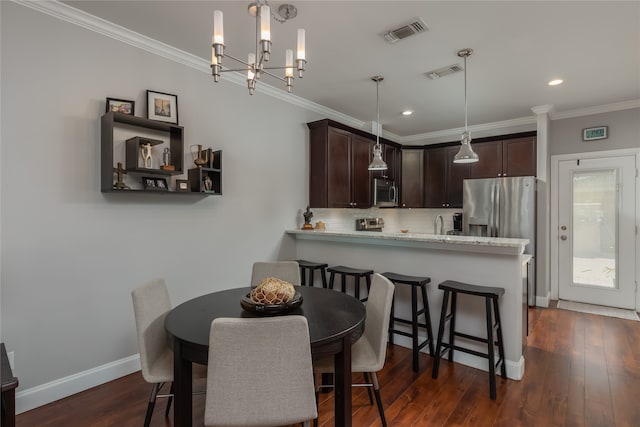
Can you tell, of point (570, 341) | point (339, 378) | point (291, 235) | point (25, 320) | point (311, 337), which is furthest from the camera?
point (291, 235)

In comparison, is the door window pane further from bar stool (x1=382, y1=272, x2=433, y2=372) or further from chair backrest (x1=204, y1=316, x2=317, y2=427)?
chair backrest (x1=204, y1=316, x2=317, y2=427)

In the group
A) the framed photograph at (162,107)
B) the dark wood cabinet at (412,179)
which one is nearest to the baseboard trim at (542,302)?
the dark wood cabinet at (412,179)

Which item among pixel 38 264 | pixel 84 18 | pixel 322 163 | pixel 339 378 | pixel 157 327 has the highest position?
pixel 84 18

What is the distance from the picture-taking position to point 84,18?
2391 millimetres

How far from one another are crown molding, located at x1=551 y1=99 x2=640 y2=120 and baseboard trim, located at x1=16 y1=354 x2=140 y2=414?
583 centimetres

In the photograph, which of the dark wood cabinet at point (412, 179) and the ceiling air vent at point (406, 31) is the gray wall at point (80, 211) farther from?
the dark wood cabinet at point (412, 179)

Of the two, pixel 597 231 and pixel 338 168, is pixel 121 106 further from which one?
pixel 597 231

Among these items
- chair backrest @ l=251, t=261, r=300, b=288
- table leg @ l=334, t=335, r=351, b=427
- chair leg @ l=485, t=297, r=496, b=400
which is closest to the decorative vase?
chair backrest @ l=251, t=261, r=300, b=288

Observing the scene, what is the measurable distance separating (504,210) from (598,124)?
169 cm

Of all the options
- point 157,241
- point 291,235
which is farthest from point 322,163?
point 157,241

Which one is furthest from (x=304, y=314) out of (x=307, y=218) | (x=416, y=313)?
(x=307, y=218)

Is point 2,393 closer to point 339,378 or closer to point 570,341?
point 339,378

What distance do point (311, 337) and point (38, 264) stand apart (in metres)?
1.99

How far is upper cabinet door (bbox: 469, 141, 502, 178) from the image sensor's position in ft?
16.4
